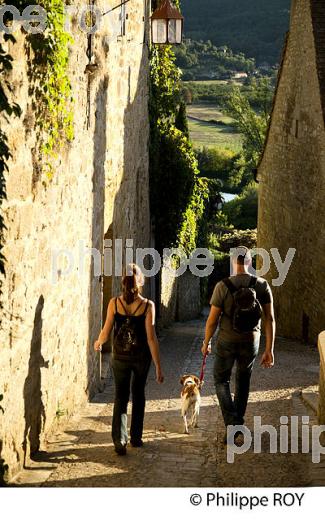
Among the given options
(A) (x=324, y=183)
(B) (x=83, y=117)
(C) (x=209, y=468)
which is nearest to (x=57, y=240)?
(B) (x=83, y=117)

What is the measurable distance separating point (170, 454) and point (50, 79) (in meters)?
3.13

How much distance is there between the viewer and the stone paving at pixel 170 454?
6730 mm

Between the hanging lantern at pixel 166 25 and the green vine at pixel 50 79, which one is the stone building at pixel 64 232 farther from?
the hanging lantern at pixel 166 25

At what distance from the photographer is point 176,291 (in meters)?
21.1

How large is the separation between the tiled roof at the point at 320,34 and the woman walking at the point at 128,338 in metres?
10.1

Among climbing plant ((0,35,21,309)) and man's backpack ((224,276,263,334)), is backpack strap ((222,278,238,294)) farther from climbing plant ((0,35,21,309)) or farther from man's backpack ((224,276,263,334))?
climbing plant ((0,35,21,309))

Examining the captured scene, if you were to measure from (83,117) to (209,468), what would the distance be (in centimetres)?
369

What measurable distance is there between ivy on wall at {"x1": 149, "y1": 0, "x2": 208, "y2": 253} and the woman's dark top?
10037 mm

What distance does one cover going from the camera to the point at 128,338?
287 inches

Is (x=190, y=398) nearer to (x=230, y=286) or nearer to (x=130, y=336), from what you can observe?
(x=130, y=336)

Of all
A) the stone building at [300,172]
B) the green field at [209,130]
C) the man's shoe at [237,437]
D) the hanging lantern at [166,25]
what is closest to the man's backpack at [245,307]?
the man's shoe at [237,437]

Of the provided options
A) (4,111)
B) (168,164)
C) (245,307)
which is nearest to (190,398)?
(245,307)

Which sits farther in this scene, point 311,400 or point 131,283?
point 311,400

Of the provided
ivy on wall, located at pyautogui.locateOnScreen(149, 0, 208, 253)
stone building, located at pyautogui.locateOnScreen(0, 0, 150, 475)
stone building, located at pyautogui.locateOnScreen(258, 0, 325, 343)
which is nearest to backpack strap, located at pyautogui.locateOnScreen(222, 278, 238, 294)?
stone building, located at pyautogui.locateOnScreen(0, 0, 150, 475)
